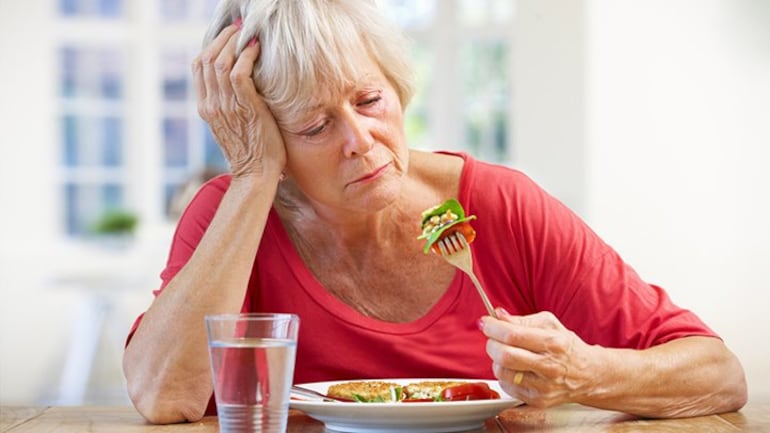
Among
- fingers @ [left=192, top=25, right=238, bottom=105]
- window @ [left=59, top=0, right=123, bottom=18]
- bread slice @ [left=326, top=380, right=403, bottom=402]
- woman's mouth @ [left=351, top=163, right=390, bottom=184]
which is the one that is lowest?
bread slice @ [left=326, top=380, right=403, bottom=402]

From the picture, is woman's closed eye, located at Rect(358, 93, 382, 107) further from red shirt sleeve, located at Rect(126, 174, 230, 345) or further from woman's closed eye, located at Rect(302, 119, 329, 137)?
red shirt sleeve, located at Rect(126, 174, 230, 345)

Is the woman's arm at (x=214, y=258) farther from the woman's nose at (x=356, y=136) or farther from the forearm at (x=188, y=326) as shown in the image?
the woman's nose at (x=356, y=136)

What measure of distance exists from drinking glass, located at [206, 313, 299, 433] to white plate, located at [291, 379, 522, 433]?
0.15 metres

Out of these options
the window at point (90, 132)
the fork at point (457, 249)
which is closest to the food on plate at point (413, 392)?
the fork at point (457, 249)

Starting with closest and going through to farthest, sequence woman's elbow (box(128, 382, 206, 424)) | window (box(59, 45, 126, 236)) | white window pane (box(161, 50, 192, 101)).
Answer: woman's elbow (box(128, 382, 206, 424))
window (box(59, 45, 126, 236))
white window pane (box(161, 50, 192, 101))

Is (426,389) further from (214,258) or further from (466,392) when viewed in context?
(214,258)

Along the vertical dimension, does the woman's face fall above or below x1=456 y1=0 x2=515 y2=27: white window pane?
below

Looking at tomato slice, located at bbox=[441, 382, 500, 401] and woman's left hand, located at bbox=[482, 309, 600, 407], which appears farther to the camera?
tomato slice, located at bbox=[441, 382, 500, 401]

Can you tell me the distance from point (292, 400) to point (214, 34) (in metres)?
0.74

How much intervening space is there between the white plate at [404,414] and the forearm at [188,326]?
268 millimetres

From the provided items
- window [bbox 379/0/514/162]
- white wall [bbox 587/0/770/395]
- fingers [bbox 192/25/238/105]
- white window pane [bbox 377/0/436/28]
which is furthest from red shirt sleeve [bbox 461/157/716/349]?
white window pane [bbox 377/0/436/28]

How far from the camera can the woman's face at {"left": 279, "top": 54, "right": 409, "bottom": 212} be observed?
5.50 ft

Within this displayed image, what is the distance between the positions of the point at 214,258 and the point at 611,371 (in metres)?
0.62

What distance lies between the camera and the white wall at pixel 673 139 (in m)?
6.31
